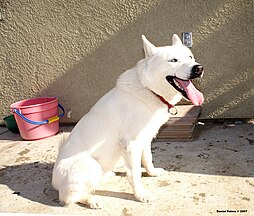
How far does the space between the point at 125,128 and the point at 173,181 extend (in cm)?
80

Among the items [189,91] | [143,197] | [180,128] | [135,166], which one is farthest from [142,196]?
[180,128]

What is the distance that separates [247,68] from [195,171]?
2052 millimetres

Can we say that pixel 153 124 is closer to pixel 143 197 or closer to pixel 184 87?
pixel 184 87

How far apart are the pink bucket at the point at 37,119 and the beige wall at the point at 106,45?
57 centimetres

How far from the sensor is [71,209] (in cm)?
238

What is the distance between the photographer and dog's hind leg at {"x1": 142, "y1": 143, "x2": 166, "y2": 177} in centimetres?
272

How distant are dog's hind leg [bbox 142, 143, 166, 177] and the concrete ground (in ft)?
0.20

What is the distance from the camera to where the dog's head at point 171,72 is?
7.00 feet

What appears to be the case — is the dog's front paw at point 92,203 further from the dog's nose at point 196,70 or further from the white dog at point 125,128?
the dog's nose at point 196,70

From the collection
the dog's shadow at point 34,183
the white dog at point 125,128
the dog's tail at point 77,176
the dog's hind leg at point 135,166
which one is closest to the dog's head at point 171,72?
the white dog at point 125,128

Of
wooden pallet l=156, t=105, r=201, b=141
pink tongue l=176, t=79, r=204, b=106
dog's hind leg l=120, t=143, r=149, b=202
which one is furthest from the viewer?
wooden pallet l=156, t=105, r=201, b=141

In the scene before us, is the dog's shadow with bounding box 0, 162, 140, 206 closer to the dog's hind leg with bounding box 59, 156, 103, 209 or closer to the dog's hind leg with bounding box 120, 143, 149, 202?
the dog's hind leg with bounding box 120, 143, 149, 202

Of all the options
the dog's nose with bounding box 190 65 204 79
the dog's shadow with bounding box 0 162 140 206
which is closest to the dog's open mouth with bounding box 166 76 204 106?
the dog's nose with bounding box 190 65 204 79

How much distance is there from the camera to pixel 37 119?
4.06 metres
